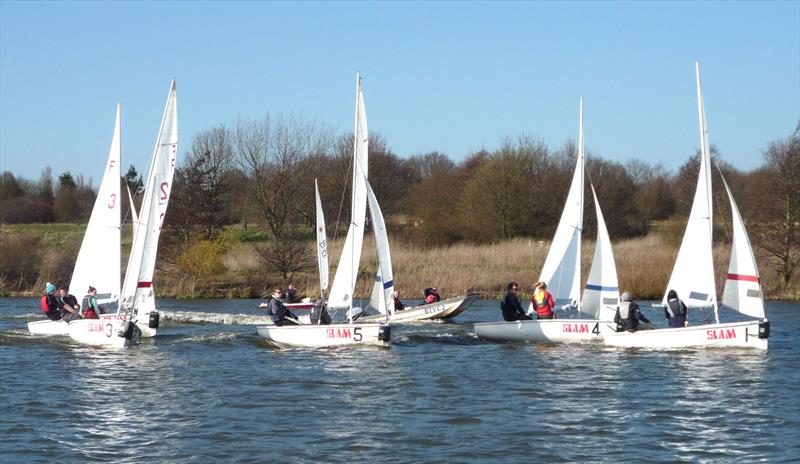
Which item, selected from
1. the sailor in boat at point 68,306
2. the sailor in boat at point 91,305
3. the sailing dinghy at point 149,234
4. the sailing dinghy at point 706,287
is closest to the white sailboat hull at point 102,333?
the sailing dinghy at point 149,234

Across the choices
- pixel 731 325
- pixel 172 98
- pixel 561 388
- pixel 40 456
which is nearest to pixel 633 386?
pixel 561 388

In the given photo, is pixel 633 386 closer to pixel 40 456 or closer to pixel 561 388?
pixel 561 388

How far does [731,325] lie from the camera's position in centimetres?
2136

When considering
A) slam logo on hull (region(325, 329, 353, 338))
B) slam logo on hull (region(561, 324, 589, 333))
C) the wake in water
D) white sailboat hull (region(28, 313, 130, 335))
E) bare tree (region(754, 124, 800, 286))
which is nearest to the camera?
slam logo on hull (region(325, 329, 353, 338))

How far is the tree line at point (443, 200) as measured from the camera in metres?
39.8

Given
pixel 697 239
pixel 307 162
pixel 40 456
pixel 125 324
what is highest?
pixel 307 162

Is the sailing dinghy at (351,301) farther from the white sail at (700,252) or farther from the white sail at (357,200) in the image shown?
the white sail at (700,252)

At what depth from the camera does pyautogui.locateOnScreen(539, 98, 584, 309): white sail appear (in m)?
25.5

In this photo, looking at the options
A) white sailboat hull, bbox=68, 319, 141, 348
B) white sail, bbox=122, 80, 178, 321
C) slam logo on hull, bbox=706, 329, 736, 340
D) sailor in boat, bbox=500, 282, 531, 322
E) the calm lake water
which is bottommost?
the calm lake water

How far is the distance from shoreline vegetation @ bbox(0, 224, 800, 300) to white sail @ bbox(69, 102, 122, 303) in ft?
44.1

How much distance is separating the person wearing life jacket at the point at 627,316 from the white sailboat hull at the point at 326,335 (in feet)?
16.7

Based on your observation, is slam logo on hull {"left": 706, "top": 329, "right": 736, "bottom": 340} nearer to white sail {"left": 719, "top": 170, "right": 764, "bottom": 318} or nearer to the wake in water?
white sail {"left": 719, "top": 170, "right": 764, "bottom": 318}

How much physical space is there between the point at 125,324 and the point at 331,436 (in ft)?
32.0

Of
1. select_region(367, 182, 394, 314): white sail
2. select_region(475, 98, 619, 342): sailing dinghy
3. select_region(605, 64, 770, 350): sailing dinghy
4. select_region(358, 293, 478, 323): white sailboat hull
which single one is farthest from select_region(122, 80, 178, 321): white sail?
select_region(605, 64, 770, 350): sailing dinghy
